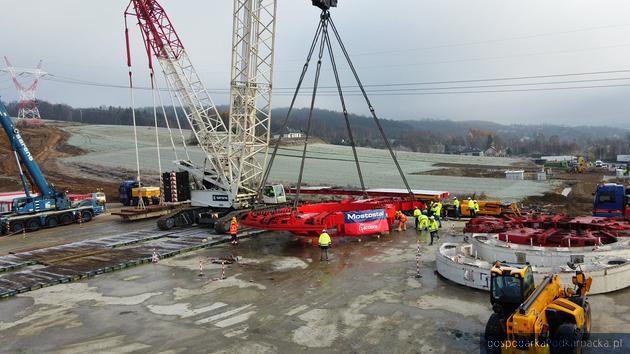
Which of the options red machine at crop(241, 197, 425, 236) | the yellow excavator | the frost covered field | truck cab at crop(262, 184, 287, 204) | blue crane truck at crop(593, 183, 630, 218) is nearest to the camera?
the yellow excavator

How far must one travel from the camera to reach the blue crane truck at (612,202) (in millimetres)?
21797

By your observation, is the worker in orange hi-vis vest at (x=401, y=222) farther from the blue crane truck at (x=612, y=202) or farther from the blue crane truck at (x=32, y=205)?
the blue crane truck at (x=32, y=205)

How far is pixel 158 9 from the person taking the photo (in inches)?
1021

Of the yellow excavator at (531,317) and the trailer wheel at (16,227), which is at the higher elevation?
the yellow excavator at (531,317)

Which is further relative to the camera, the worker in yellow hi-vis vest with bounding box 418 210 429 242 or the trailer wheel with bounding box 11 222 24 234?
the trailer wheel with bounding box 11 222 24 234

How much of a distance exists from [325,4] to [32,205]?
19.6 meters

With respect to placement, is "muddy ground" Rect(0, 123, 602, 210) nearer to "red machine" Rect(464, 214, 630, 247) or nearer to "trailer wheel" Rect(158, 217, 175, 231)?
"red machine" Rect(464, 214, 630, 247)

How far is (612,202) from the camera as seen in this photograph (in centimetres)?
2198

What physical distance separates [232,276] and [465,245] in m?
7.55

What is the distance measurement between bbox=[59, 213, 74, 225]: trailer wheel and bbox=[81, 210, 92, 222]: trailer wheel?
2.35ft

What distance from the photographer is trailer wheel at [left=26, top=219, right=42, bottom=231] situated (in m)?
25.9

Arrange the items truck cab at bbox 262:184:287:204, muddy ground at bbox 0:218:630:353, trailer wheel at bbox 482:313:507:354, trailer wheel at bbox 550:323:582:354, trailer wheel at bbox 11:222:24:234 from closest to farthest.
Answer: trailer wheel at bbox 550:323:582:354, trailer wheel at bbox 482:313:507:354, muddy ground at bbox 0:218:630:353, trailer wheel at bbox 11:222:24:234, truck cab at bbox 262:184:287:204

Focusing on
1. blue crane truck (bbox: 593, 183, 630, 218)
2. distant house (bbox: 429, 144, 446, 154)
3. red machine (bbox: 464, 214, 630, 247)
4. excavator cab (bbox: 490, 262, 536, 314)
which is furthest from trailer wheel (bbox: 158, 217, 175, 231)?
distant house (bbox: 429, 144, 446, 154)

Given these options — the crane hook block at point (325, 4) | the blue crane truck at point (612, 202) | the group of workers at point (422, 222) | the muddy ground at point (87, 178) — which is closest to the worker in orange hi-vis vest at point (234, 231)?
the group of workers at point (422, 222)
